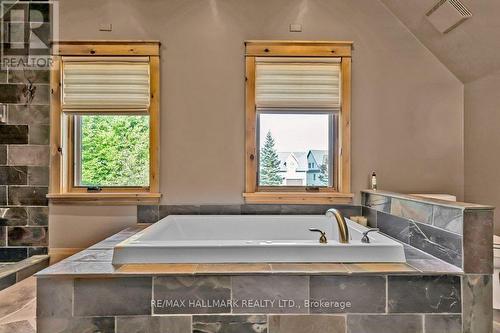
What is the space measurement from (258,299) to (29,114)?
2586 millimetres

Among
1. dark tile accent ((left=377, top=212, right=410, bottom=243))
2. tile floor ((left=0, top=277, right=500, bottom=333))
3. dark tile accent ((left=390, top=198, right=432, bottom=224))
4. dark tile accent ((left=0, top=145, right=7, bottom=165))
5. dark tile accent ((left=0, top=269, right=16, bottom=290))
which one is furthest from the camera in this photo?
dark tile accent ((left=0, top=145, right=7, bottom=165))

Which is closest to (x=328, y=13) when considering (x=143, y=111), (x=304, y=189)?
(x=304, y=189)

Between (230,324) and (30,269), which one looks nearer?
(230,324)

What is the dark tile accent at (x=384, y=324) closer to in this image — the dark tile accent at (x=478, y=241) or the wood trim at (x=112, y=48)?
the dark tile accent at (x=478, y=241)

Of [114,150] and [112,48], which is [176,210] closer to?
[114,150]

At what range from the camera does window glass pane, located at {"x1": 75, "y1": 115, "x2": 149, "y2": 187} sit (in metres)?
2.76

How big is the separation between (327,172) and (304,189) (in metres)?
0.28

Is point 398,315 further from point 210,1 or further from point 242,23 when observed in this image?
point 210,1

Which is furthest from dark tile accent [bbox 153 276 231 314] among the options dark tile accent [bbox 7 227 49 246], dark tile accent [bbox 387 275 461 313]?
dark tile accent [bbox 7 227 49 246]

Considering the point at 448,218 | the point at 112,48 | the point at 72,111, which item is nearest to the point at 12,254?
the point at 72,111

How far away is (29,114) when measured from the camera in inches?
105

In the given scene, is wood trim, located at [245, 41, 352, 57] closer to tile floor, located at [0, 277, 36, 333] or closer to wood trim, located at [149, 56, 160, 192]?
wood trim, located at [149, 56, 160, 192]

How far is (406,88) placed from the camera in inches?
108

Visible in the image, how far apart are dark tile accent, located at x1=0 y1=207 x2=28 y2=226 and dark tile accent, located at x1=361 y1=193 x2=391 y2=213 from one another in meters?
3.02
